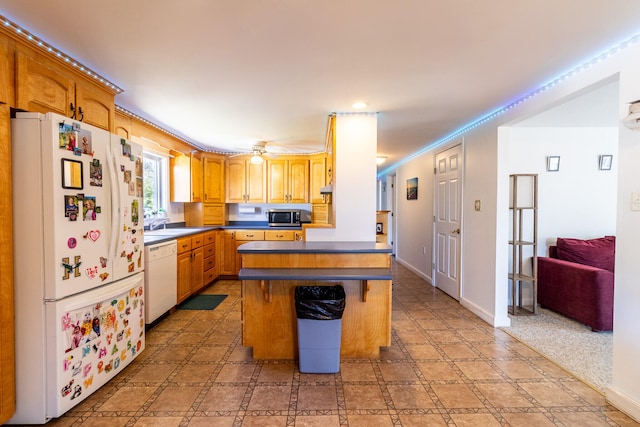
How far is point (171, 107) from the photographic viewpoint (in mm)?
2922

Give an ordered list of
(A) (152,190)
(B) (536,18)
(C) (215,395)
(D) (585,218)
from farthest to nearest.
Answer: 1. (A) (152,190)
2. (D) (585,218)
3. (C) (215,395)
4. (B) (536,18)

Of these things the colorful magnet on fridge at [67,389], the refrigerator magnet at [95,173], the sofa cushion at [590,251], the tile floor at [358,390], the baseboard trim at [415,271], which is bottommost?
the tile floor at [358,390]

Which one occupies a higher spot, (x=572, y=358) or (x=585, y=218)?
(x=585, y=218)

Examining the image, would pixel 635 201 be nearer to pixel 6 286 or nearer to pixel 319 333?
pixel 319 333

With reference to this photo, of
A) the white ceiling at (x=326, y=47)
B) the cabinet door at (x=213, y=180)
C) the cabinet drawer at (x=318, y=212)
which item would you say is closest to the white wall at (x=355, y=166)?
the white ceiling at (x=326, y=47)

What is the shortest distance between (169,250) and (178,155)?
1.81 m

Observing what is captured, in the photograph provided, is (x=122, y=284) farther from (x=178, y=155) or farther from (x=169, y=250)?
(x=178, y=155)

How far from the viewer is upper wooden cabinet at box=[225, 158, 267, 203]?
528 cm

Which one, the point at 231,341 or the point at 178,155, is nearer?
the point at 231,341

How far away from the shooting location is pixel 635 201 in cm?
173

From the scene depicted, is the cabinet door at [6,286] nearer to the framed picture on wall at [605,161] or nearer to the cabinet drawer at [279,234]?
the cabinet drawer at [279,234]

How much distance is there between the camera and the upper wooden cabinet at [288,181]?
5250mm

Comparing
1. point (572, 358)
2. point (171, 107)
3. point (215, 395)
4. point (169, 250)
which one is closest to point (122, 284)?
point (215, 395)

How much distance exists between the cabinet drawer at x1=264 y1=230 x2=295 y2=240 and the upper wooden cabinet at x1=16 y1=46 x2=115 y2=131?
2.88m
